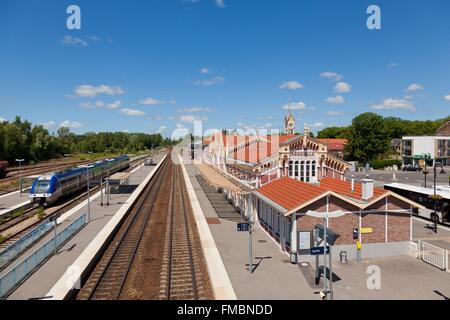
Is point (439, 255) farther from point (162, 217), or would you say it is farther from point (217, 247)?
point (162, 217)

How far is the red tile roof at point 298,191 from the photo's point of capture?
691 inches

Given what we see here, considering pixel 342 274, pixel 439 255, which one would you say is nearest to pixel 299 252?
pixel 342 274

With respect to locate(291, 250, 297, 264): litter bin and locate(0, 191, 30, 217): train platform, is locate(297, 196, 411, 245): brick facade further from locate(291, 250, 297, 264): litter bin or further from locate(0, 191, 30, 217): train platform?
locate(0, 191, 30, 217): train platform

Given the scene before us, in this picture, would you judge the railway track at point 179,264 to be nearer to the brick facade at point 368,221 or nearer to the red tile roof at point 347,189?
the brick facade at point 368,221

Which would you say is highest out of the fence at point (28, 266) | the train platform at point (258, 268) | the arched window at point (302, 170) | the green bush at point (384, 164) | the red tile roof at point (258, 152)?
the red tile roof at point (258, 152)

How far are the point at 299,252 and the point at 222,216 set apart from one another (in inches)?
446

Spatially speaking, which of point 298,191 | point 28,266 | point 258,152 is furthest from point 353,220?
point 28,266

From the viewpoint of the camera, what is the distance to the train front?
30844 mm

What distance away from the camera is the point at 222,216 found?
2728cm

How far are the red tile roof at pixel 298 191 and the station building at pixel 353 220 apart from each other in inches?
2.4

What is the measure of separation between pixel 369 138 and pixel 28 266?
80210 mm

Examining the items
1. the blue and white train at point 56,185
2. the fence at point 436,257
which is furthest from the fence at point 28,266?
the fence at point 436,257

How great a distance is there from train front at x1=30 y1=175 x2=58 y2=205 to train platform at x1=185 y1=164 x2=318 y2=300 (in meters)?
17.2

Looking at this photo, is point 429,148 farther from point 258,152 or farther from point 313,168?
point 258,152
